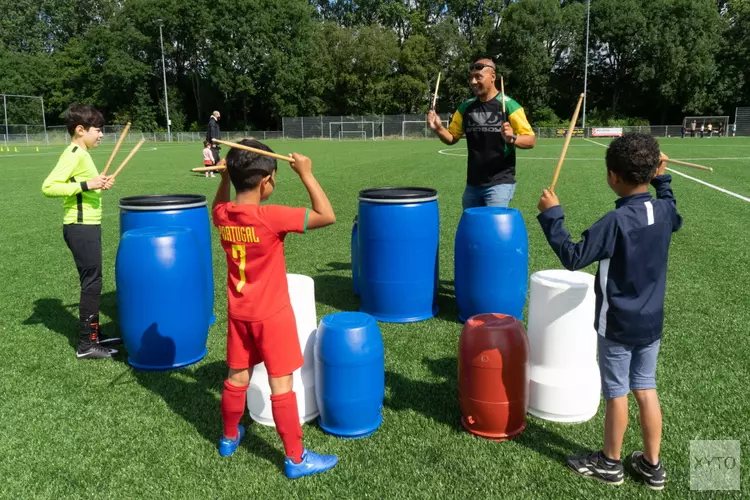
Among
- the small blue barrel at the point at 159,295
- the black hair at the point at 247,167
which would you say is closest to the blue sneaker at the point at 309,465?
the black hair at the point at 247,167

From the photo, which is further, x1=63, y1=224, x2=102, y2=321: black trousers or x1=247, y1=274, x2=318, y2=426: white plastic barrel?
x1=63, y1=224, x2=102, y2=321: black trousers

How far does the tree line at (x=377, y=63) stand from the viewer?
197ft

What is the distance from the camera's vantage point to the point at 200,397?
4230 millimetres

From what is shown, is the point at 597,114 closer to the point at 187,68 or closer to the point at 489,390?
the point at 187,68

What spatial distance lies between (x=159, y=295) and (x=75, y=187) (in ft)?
3.71

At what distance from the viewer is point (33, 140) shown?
51938 mm

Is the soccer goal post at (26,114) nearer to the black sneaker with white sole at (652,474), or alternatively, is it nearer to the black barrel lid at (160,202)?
the black barrel lid at (160,202)

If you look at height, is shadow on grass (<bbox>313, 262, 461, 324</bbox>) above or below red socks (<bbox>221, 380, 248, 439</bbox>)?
below

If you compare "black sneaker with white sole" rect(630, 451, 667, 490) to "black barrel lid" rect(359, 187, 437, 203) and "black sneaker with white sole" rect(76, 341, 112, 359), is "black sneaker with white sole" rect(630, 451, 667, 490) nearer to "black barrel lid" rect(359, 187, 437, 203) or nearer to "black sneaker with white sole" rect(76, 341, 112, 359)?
"black barrel lid" rect(359, 187, 437, 203)

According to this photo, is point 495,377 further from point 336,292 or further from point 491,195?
point 336,292

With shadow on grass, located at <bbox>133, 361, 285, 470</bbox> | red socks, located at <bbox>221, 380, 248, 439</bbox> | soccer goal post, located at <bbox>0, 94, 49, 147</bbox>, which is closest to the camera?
red socks, located at <bbox>221, 380, 248, 439</bbox>

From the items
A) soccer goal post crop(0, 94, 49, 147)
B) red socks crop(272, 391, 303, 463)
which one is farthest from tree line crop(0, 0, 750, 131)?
red socks crop(272, 391, 303, 463)

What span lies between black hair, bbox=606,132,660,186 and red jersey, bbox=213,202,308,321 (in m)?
1.66

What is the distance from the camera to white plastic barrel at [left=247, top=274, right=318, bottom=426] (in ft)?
12.6
